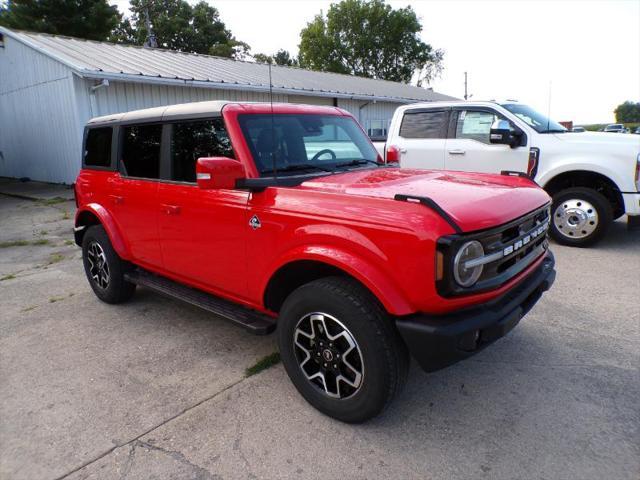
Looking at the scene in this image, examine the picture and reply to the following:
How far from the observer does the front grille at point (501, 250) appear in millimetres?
2236

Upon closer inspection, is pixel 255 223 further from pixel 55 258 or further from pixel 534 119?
pixel 534 119

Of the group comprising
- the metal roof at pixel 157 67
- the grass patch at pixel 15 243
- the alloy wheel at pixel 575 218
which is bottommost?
the grass patch at pixel 15 243

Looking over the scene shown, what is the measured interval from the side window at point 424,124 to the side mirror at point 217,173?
5.38m

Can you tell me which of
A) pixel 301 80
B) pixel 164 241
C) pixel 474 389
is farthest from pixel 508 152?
pixel 301 80

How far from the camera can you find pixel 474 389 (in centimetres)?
303

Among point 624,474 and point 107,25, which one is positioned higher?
point 107,25

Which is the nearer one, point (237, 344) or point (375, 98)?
point (237, 344)

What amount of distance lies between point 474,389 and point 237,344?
1867 mm

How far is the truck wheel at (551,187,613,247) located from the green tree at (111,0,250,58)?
43.8 m

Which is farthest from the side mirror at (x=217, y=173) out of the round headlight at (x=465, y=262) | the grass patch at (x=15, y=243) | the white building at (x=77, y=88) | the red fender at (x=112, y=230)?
the white building at (x=77, y=88)

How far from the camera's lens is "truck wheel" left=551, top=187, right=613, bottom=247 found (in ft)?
20.4

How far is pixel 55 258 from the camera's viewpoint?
6742mm

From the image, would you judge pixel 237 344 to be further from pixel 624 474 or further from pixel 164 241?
pixel 624 474

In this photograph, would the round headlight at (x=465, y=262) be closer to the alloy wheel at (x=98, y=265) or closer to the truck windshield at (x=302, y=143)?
the truck windshield at (x=302, y=143)
